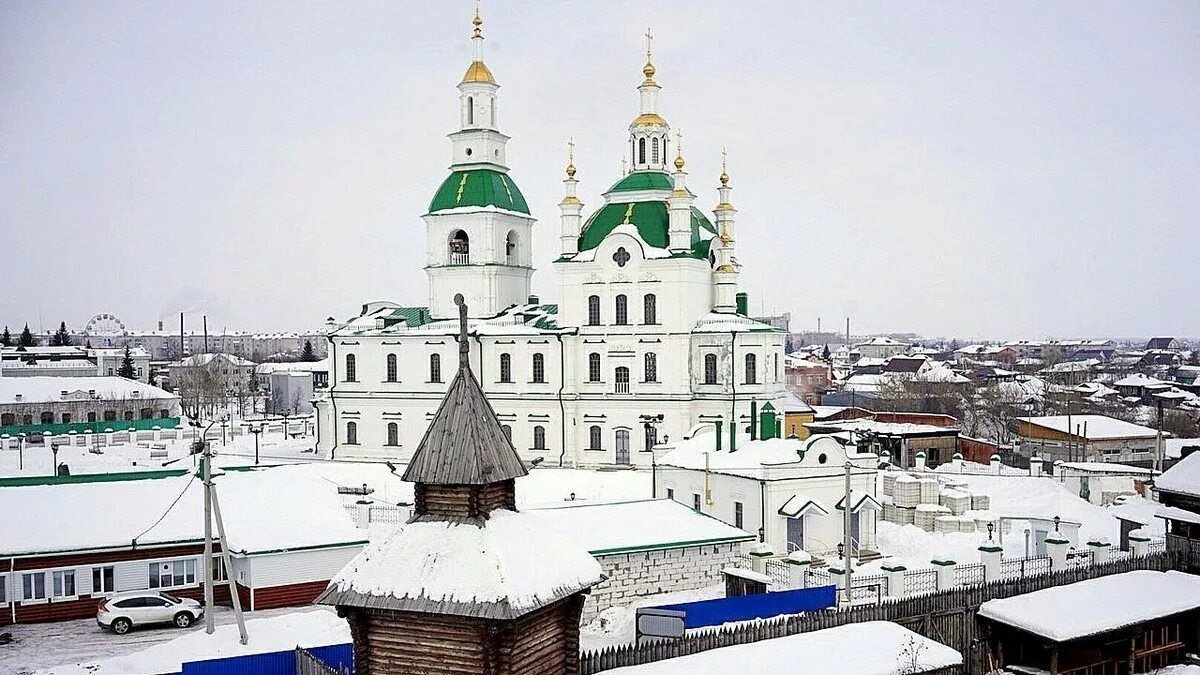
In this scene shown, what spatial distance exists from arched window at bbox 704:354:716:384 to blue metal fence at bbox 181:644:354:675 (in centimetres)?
2482

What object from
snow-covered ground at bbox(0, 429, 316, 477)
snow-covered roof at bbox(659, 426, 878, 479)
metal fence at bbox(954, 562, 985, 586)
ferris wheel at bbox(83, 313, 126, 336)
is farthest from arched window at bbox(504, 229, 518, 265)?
ferris wheel at bbox(83, 313, 126, 336)

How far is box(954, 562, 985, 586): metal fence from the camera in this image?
17.8 metres

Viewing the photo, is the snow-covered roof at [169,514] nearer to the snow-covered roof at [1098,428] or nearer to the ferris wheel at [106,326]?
the snow-covered roof at [1098,428]

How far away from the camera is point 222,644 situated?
52.6 feet

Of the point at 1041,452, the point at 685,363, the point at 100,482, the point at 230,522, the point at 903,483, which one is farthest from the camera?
the point at 1041,452

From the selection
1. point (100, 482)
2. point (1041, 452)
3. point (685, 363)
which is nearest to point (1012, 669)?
point (100, 482)

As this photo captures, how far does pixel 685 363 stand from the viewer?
121 feet

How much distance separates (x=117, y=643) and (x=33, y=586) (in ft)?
9.13

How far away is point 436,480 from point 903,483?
2112cm

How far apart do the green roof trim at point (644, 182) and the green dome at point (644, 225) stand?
18 centimetres

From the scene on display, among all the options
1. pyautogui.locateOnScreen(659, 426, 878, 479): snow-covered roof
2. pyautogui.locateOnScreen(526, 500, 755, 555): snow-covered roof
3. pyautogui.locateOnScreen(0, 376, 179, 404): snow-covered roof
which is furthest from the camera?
pyautogui.locateOnScreen(0, 376, 179, 404): snow-covered roof

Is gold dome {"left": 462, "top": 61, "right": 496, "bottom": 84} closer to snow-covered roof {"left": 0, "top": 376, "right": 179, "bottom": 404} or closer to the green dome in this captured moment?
the green dome

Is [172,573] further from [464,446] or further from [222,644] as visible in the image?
[464,446]

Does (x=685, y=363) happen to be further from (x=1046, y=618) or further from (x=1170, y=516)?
(x=1046, y=618)
